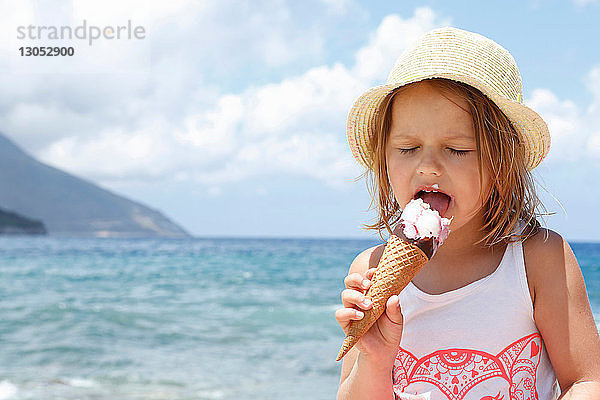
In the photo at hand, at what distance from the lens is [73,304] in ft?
41.7

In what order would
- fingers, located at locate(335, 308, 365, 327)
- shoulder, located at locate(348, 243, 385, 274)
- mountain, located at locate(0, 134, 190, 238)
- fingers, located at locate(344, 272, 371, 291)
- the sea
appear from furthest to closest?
mountain, located at locate(0, 134, 190, 238) < the sea < shoulder, located at locate(348, 243, 385, 274) < fingers, located at locate(344, 272, 371, 291) < fingers, located at locate(335, 308, 365, 327)

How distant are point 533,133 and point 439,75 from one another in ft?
1.24

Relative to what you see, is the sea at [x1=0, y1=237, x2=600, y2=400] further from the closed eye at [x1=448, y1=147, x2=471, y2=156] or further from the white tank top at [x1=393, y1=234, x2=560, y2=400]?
the closed eye at [x1=448, y1=147, x2=471, y2=156]

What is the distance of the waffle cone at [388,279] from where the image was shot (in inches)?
71.5

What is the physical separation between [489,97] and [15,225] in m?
81.5

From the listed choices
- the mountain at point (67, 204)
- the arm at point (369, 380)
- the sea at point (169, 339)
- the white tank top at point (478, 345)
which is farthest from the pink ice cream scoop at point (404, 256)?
the mountain at point (67, 204)

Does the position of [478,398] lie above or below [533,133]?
below

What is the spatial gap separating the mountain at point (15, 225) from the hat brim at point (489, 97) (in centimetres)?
7986

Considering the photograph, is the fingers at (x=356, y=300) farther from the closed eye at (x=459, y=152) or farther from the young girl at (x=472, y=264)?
the closed eye at (x=459, y=152)

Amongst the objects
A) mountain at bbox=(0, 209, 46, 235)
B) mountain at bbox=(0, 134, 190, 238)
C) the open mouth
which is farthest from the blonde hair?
mountain at bbox=(0, 134, 190, 238)

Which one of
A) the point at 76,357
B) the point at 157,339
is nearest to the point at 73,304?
the point at 157,339

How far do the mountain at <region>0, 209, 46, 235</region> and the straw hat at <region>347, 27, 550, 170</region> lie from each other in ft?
263

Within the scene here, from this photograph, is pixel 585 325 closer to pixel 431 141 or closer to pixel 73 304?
pixel 431 141

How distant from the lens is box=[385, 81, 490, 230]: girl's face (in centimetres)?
193
